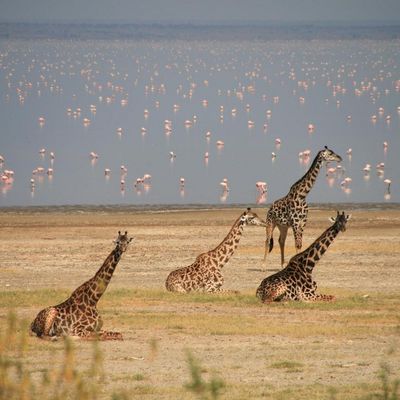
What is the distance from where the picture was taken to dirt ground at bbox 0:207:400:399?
1523 cm

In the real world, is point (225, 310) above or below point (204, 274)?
below

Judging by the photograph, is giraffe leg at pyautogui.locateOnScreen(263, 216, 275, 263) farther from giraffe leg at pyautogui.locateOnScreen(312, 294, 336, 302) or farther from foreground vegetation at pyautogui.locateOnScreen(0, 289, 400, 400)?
giraffe leg at pyautogui.locateOnScreen(312, 294, 336, 302)

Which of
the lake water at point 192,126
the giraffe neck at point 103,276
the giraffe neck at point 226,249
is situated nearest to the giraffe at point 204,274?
the giraffe neck at point 226,249

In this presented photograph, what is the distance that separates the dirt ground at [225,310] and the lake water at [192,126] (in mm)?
8939

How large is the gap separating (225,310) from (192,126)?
44481mm

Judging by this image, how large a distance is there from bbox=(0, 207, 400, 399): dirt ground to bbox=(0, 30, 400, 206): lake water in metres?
8.94

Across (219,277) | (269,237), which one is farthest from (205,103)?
(219,277)

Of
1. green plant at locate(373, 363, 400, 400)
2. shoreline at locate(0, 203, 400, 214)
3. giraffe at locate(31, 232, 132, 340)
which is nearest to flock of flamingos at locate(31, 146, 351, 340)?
giraffe at locate(31, 232, 132, 340)

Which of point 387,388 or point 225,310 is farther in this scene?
point 225,310

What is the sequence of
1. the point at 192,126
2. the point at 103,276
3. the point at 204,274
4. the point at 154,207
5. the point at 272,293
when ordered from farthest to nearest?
1. the point at 192,126
2. the point at 154,207
3. the point at 204,274
4. the point at 272,293
5. the point at 103,276

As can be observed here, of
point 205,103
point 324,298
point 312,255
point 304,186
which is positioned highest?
point 205,103

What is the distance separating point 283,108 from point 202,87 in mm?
14359

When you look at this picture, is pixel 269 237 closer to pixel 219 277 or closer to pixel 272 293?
pixel 219 277

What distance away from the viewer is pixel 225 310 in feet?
64.2
